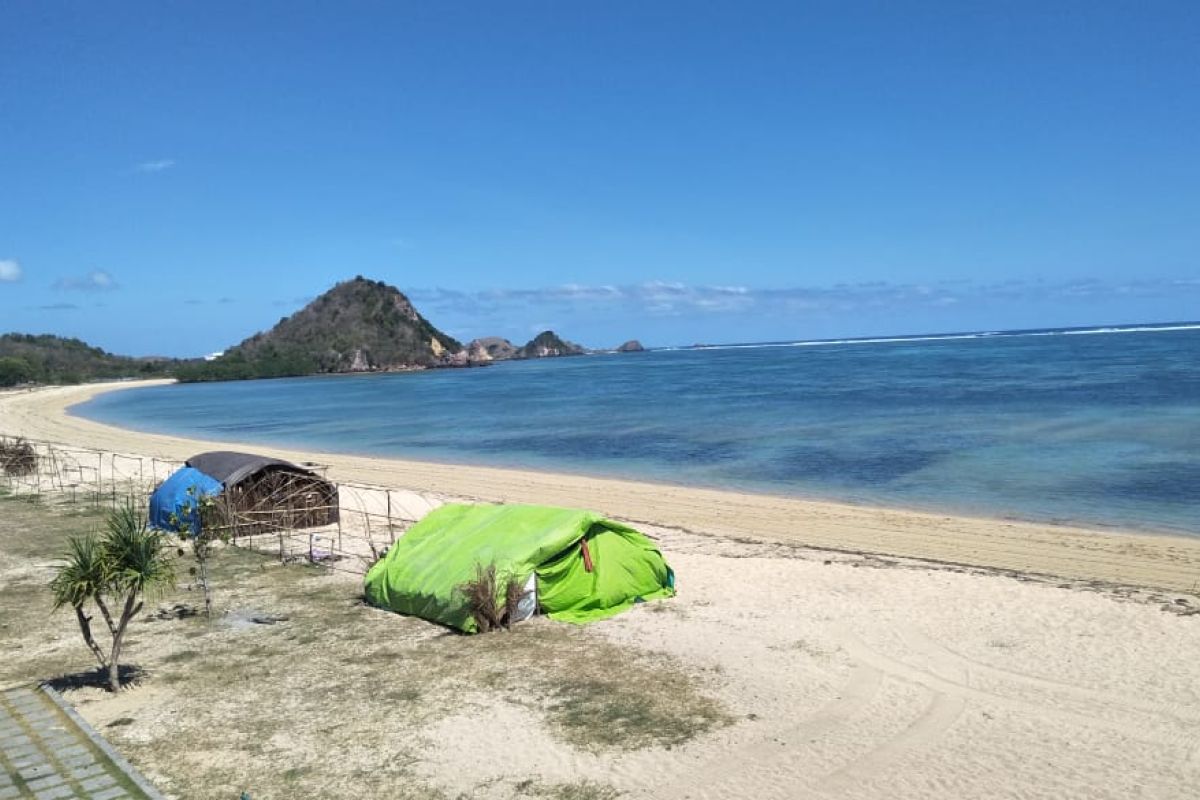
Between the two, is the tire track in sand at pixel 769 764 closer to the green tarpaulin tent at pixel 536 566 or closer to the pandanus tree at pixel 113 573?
the green tarpaulin tent at pixel 536 566

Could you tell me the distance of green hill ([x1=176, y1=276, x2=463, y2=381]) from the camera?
16112 centimetres

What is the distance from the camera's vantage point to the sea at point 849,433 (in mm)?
25703

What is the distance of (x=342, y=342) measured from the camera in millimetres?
171000

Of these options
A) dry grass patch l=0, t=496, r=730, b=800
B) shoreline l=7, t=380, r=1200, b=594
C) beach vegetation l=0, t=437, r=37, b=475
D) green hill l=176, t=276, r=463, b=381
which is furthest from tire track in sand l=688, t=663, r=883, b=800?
green hill l=176, t=276, r=463, b=381

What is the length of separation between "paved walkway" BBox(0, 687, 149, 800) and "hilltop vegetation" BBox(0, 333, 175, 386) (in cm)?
12504

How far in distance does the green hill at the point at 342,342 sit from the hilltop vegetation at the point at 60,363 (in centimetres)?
1021

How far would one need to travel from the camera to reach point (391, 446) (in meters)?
43.1

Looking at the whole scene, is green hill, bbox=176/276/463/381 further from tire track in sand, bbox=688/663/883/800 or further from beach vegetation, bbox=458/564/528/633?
tire track in sand, bbox=688/663/883/800

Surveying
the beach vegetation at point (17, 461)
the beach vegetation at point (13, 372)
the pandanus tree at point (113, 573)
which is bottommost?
the beach vegetation at point (17, 461)

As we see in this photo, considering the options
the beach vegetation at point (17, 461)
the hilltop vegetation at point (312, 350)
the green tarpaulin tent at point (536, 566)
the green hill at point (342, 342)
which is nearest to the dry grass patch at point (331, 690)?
the green tarpaulin tent at point (536, 566)

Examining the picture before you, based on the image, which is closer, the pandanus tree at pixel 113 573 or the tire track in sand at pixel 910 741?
the tire track in sand at pixel 910 741

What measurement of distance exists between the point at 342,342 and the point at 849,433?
143748 millimetres

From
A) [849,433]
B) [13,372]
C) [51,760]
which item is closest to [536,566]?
[51,760]

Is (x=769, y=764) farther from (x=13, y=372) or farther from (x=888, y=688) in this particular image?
(x=13, y=372)
